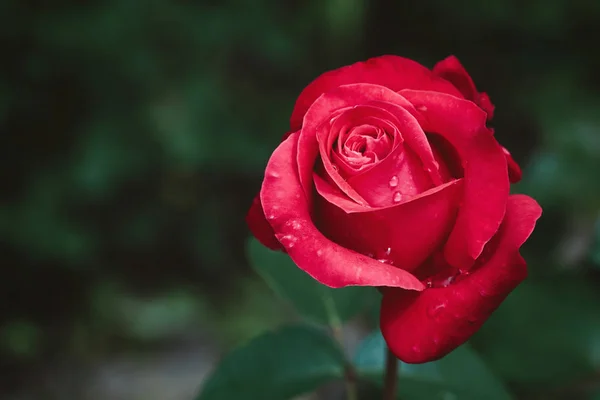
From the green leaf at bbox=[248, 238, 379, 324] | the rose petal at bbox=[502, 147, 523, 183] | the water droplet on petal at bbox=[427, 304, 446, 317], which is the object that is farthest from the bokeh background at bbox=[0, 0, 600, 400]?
the water droplet on petal at bbox=[427, 304, 446, 317]

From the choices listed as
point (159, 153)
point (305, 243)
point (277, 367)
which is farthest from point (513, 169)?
point (159, 153)

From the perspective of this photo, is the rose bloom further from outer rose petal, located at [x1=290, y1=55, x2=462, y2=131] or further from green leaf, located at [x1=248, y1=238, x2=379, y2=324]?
green leaf, located at [x1=248, y1=238, x2=379, y2=324]

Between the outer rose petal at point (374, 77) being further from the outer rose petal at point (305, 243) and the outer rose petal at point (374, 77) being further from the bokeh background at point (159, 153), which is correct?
the bokeh background at point (159, 153)

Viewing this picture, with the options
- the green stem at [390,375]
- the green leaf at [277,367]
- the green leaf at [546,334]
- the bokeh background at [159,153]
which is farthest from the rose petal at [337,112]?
the bokeh background at [159,153]

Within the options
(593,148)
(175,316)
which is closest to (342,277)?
(593,148)

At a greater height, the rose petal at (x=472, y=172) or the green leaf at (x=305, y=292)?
the rose petal at (x=472, y=172)
